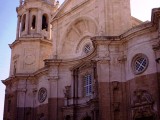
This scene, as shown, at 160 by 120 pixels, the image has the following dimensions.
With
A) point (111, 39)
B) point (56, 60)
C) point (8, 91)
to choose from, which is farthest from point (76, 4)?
point (8, 91)

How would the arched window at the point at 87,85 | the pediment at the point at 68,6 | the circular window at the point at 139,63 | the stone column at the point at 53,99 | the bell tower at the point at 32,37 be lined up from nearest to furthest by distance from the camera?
the circular window at the point at 139,63, the arched window at the point at 87,85, the stone column at the point at 53,99, the pediment at the point at 68,6, the bell tower at the point at 32,37

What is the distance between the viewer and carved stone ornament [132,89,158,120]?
20391 millimetres

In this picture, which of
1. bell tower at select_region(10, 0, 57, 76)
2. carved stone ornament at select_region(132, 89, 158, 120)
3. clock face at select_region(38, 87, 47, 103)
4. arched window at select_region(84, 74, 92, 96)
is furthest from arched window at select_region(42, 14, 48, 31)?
carved stone ornament at select_region(132, 89, 158, 120)

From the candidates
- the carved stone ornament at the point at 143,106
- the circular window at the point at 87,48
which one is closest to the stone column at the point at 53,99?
the circular window at the point at 87,48

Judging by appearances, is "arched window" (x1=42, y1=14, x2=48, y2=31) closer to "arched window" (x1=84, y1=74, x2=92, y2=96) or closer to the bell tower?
the bell tower

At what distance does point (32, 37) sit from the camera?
34.5 meters

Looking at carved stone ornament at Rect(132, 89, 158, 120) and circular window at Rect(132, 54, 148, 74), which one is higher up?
circular window at Rect(132, 54, 148, 74)

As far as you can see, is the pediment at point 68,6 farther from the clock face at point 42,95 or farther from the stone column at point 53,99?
the clock face at point 42,95

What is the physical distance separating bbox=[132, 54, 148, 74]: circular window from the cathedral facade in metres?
0.07

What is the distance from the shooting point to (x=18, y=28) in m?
37.6

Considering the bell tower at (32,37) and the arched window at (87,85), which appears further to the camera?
the bell tower at (32,37)

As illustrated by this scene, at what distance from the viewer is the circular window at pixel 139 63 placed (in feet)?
71.6

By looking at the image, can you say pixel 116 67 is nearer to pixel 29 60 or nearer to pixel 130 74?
pixel 130 74

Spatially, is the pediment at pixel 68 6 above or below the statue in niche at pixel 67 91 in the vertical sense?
above
